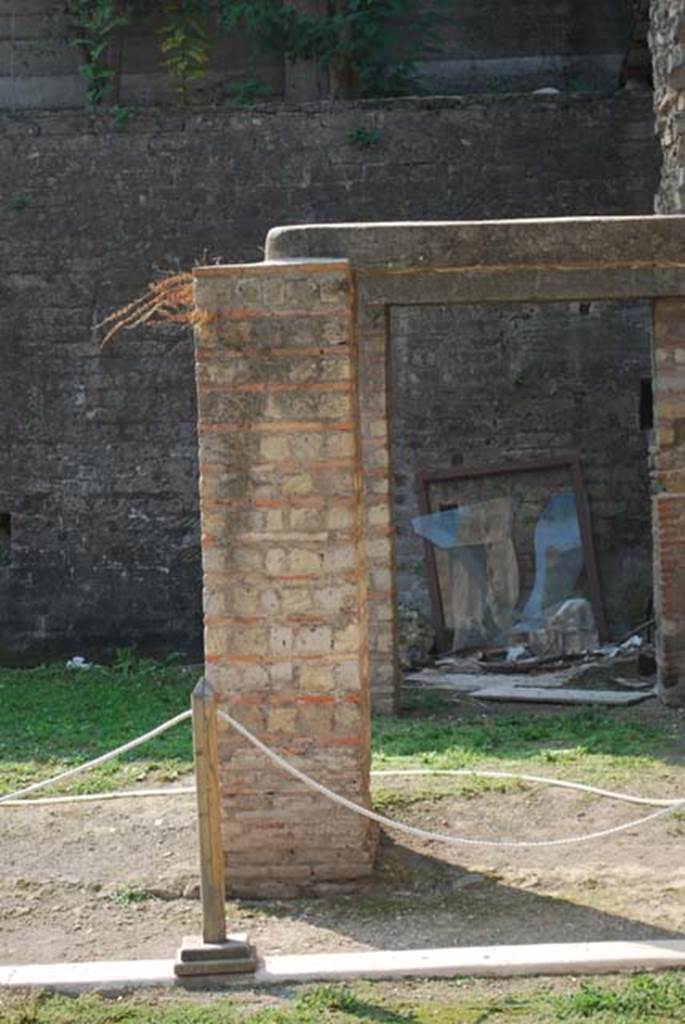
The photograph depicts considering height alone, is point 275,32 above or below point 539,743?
above

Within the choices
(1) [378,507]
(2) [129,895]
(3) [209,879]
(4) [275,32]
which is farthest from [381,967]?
(4) [275,32]

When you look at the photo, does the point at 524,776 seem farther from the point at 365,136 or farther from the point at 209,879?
the point at 365,136

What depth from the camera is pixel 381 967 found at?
591 cm

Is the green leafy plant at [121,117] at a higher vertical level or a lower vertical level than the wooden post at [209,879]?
higher

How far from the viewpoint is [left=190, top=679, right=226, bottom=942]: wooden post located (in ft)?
19.9

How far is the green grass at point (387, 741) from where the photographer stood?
29.5 feet

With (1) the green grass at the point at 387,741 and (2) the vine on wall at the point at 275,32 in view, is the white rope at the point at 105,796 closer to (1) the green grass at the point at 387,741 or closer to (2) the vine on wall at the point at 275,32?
(1) the green grass at the point at 387,741

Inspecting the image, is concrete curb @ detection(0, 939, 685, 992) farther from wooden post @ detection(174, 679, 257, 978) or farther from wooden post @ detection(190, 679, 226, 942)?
wooden post @ detection(190, 679, 226, 942)

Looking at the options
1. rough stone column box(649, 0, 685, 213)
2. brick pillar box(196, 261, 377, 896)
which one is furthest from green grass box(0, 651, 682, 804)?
rough stone column box(649, 0, 685, 213)

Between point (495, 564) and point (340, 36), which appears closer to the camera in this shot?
point (495, 564)

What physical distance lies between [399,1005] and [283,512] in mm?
2047

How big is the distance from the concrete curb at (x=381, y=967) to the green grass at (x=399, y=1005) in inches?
2.9

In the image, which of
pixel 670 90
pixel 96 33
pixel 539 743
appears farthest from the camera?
pixel 96 33

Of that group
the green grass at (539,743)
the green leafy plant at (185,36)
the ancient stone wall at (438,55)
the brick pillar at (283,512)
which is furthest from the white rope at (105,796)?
the ancient stone wall at (438,55)
